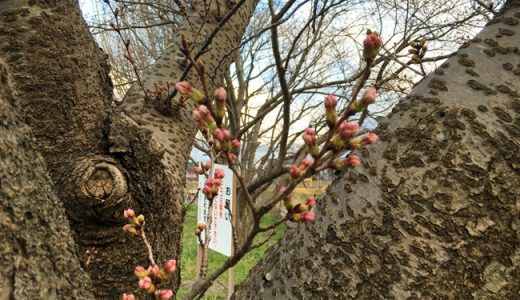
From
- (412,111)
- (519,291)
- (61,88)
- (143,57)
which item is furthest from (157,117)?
(143,57)

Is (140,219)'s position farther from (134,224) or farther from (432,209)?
(432,209)

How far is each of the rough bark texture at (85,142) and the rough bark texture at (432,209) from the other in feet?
1.32

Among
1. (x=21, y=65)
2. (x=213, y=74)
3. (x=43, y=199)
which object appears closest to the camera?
(x=43, y=199)

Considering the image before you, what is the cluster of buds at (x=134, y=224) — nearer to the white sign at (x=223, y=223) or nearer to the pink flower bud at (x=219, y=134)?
the pink flower bud at (x=219, y=134)

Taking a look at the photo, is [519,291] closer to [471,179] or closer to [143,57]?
[471,179]

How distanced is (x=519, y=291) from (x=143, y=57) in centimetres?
710

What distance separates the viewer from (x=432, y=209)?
70 centimetres

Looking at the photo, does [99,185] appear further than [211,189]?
Yes

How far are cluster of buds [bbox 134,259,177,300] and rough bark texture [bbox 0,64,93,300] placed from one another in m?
0.09

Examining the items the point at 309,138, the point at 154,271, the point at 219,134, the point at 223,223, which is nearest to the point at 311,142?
the point at 309,138

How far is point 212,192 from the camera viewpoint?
0.82 metres

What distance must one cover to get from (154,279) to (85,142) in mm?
569

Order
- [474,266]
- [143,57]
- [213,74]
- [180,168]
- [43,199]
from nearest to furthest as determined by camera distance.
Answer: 1. [43,199]
2. [474,266]
3. [180,168]
4. [213,74]
5. [143,57]

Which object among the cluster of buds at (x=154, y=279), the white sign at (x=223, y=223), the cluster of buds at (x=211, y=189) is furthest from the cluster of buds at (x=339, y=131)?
the white sign at (x=223, y=223)
